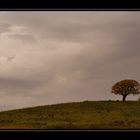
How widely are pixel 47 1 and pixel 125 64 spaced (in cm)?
175

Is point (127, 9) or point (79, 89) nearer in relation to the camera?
point (127, 9)

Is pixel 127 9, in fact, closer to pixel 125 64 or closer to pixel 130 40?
pixel 130 40

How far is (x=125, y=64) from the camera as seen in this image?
388 centimetres

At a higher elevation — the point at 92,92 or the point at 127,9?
the point at 127,9

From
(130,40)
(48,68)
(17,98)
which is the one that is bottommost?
(17,98)

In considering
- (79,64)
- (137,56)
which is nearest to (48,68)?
(79,64)

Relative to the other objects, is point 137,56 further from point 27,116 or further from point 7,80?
point 27,116

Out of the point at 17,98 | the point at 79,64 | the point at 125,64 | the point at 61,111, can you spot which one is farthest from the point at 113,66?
the point at 61,111

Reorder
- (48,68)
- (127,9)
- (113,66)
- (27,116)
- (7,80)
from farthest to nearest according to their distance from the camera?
(27,116)
(113,66)
(48,68)
(7,80)
(127,9)

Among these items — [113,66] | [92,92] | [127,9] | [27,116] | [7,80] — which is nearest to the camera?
[127,9]

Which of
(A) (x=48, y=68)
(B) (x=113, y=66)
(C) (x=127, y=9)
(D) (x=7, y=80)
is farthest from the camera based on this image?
(B) (x=113, y=66)

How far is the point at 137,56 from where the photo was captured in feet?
11.5

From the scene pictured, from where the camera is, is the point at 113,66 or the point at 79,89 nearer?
the point at 79,89

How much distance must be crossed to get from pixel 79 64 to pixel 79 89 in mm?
329
